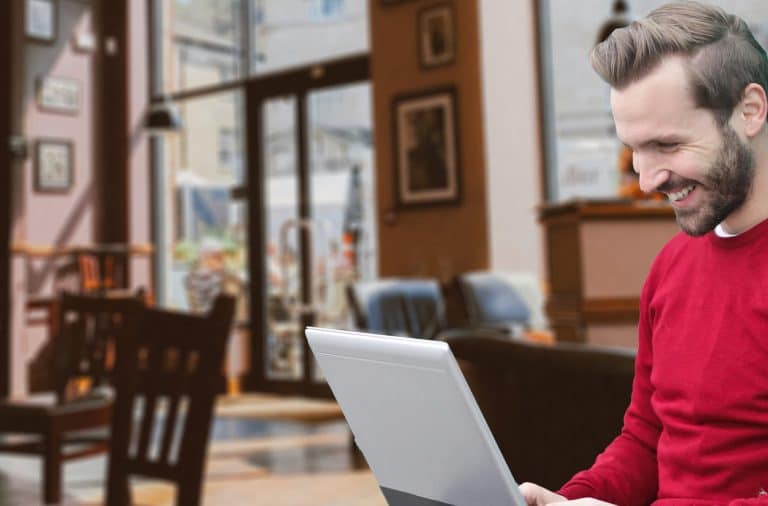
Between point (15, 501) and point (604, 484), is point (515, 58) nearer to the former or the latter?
point (15, 501)

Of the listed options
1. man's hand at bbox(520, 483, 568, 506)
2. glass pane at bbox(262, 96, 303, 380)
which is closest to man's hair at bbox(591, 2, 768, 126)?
man's hand at bbox(520, 483, 568, 506)

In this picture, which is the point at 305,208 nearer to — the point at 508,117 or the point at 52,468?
the point at 508,117

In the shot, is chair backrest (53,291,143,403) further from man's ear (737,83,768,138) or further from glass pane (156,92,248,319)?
glass pane (156,92,248,319)

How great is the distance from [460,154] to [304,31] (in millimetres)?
2142

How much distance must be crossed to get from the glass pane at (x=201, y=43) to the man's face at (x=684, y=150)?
287 inches

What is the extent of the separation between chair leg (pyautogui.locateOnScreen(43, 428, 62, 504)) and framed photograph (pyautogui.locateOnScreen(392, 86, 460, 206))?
143 inches

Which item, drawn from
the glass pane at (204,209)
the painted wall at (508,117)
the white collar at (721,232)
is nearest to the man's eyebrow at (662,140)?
the white collar at (721,232)

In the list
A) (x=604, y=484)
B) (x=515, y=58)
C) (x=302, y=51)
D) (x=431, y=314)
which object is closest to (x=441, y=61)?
(x=515, y=58)

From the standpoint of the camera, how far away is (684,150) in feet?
3.14

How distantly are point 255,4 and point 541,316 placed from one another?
4354 millimetres

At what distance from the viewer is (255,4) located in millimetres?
7828

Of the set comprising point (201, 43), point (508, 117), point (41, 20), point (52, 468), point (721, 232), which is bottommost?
point (52, 468)

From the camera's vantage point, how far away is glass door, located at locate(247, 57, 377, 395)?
7051mm

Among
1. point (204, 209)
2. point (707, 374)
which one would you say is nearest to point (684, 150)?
point (707, 374)
